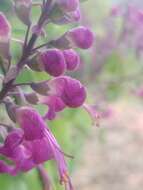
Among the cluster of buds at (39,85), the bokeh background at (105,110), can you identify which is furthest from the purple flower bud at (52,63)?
the bokeh background at (105,110)

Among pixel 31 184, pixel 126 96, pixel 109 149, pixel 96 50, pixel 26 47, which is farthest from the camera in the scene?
pixel 109 149

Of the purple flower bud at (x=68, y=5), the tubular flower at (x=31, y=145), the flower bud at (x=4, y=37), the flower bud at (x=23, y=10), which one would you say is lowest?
the tubular flower at (x=31, y=145)

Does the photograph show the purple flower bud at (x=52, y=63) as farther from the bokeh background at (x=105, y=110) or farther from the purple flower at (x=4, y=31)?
the bokeh background at (x=105, y=110)

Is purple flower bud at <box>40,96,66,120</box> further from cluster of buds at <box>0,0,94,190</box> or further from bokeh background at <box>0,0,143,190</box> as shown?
bokeh background at <box>0,0,143,190</box>

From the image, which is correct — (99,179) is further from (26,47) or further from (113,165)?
(26,47)

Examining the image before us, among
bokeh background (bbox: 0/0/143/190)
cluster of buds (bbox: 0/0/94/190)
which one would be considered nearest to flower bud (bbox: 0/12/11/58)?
cluster of buds (bbox: 0/0/94/190)

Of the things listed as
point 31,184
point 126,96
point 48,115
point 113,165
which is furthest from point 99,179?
point 48,115

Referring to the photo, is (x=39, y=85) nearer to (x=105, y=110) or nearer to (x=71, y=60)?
(x=71, y=60)

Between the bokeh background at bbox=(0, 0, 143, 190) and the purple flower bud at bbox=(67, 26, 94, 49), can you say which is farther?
the bokeh background at bbox=(0, 0, 143, 190)

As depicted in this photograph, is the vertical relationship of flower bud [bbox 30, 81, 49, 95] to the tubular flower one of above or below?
above
